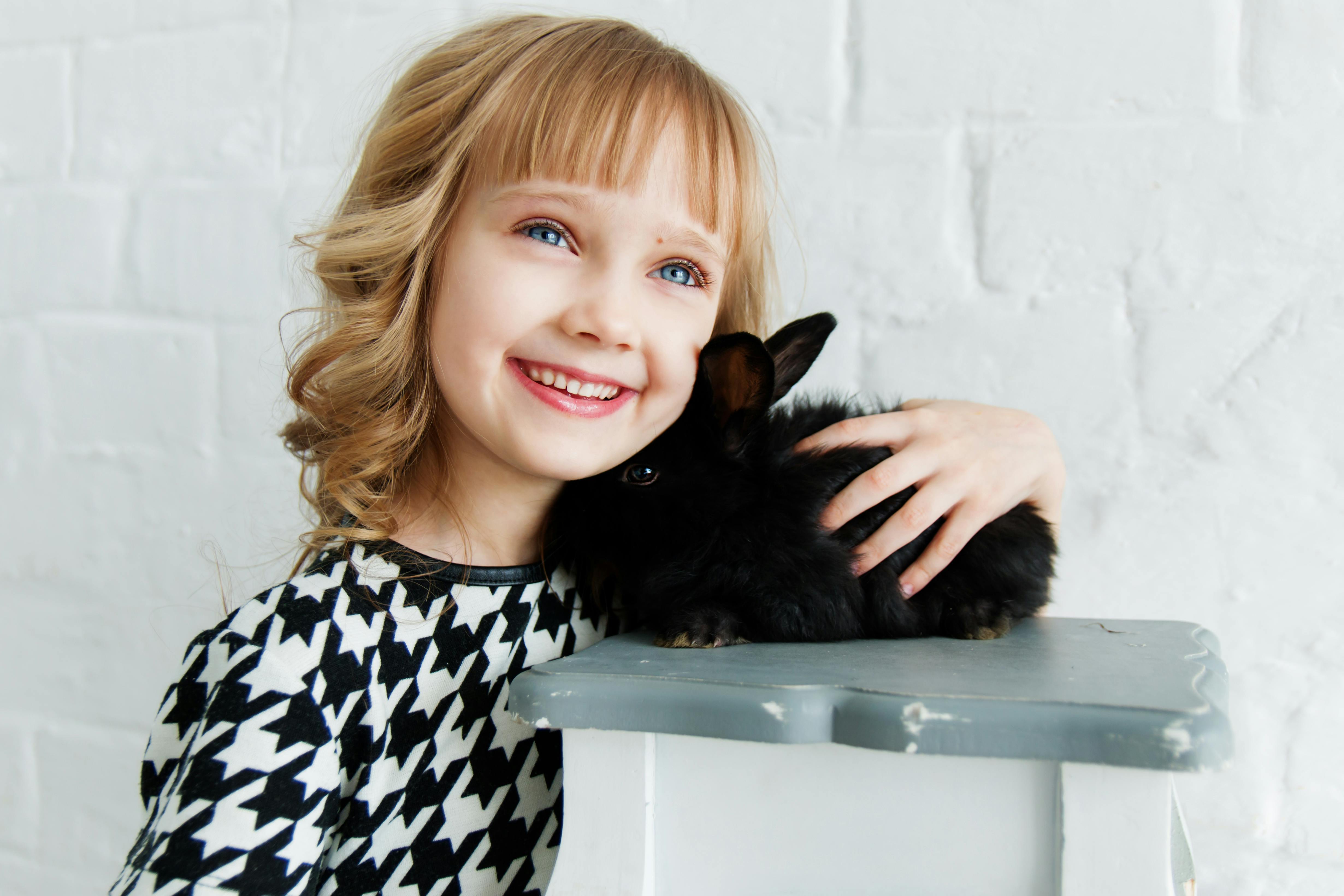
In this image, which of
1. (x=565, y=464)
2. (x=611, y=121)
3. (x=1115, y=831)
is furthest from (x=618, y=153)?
(x=1115, y=831)

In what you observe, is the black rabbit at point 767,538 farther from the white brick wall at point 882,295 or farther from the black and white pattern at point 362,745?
the white brick wall at point 882,295

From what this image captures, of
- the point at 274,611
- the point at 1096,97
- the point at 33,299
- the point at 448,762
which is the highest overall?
the point at 1096,97

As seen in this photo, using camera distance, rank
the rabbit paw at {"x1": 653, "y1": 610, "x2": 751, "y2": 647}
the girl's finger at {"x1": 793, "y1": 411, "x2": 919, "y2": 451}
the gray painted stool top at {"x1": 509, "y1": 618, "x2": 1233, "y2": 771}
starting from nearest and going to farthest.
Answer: the gray painted stool top at {"x1": 509, "y1": 618, "x2": 1233, "y2": 771}
the rabbit paw at {"x1": 653, "y1": 610, "x2": 751, "y2": 647}
the girl's finger at {"x1": 793, "y1": 411, "x2": 919, "y2": 451}

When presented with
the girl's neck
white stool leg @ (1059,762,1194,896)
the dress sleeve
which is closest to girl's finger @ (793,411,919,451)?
the girl's neck

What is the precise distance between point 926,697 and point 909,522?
0.29 meters

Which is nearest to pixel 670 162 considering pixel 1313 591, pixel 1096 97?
pixel 1096 97

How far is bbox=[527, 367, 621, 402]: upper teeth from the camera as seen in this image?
0.81 meters

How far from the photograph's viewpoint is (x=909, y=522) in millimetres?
812

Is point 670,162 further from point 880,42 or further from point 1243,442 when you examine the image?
point 1243,442

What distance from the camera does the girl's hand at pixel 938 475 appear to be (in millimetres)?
807

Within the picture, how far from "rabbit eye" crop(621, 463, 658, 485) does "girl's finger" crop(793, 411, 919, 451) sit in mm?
133

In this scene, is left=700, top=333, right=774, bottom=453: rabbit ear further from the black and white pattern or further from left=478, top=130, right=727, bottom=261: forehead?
the black and white pattern

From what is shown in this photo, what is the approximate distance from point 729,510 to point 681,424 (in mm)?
118

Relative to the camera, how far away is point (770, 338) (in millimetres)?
815
